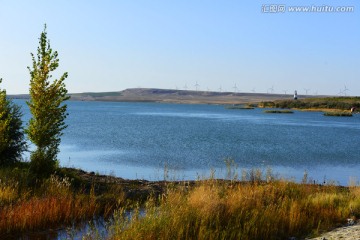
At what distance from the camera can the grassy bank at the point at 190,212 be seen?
9.60m

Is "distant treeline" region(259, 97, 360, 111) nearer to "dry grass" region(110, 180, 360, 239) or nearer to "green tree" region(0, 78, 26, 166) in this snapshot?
"green tree" region(0, 78, 26, 166)

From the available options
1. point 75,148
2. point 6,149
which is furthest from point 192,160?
point 6,149

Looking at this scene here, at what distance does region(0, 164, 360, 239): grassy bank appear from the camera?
9.60 m

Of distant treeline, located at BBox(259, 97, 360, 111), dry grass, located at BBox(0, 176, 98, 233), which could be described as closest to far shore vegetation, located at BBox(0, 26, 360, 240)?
dry grass, located at BBox(0, 176, 98, 233)

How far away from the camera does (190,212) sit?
1034 centimetres

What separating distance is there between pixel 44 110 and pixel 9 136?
8.89 feet

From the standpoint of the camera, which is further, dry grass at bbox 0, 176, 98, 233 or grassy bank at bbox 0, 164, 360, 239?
dry grass at bbox 0, 176, 98, 233

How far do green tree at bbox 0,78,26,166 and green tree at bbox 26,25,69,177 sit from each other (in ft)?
3.67

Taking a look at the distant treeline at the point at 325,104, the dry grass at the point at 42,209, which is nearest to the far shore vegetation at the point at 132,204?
the dry grass at the point at 42,209

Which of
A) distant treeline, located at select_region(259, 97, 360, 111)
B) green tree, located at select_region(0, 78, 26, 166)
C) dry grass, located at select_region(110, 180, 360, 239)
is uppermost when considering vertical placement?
green tree, located at select_region(0, 78, 26, 166)

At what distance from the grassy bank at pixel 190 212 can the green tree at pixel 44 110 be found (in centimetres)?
202

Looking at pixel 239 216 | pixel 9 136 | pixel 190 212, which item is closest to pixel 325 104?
pixel 9 136

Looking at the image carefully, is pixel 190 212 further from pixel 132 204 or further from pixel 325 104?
pixel 325 104

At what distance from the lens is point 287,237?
10.8 metres
